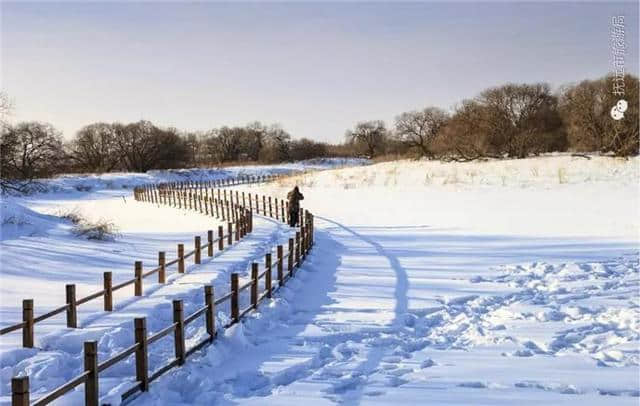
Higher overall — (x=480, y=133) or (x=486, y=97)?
(x=486, y=97)

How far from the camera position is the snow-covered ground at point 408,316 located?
6.63m

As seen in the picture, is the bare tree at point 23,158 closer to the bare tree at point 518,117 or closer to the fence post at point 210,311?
the fence post at point 210,311

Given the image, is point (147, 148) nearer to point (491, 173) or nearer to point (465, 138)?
point (465, 138)

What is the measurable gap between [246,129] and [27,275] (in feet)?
351

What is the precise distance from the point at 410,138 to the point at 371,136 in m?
32.4

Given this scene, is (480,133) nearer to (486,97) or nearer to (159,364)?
(486,97)

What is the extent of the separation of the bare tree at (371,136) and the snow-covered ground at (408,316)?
91115mm

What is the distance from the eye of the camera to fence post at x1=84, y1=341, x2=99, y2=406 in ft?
18.0

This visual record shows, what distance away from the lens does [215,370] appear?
7305 millimetres

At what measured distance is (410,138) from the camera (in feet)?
281

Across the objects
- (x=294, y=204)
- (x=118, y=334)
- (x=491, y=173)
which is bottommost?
(x=118, y=334)

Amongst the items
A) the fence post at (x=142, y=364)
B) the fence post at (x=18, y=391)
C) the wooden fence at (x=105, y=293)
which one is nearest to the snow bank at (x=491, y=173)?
the wooden fence at (x=105, y=293)

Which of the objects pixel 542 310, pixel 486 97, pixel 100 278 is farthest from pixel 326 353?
pixel 486 97

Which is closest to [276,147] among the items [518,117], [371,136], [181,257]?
[371,136]
